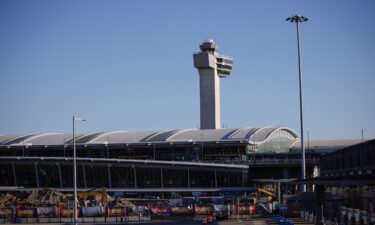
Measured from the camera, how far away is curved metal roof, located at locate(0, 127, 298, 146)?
496 ft

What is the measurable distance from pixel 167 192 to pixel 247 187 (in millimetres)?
14435

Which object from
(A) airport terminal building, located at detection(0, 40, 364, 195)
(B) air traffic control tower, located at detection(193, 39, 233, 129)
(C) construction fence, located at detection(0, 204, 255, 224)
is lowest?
(C) construction fence, located at detection(0, 204, 255, 224)

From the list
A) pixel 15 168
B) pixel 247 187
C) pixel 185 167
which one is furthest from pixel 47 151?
pixel 247 187

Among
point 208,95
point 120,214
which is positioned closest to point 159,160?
point 208,95

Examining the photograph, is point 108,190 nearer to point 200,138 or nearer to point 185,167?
point 185,167

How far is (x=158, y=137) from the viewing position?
509 ft

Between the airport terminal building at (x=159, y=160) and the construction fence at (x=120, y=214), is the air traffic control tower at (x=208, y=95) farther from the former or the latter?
the construction fence at (x=120, y=214)

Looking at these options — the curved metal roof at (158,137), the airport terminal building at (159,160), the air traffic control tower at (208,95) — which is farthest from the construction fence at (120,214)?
the air traffic control tower at (208,95)

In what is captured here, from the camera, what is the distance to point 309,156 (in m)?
146

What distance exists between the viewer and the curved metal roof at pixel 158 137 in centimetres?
15125

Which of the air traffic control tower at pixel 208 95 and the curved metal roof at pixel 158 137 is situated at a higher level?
the air traffic control tower at pixel 208 95

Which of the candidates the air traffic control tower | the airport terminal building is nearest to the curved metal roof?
the airport terminal building

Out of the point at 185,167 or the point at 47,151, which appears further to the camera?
the point at 47,151

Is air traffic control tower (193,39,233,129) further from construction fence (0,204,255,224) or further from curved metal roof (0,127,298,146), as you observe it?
construction fence (0,204,255,224)
